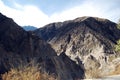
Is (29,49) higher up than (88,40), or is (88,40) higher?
(29,49)

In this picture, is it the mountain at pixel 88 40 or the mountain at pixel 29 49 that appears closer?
the mountain at pixel 29 49

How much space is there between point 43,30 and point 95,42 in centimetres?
4711

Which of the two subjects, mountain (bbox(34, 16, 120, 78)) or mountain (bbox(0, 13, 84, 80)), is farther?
mountain (bbox(34, 16, 120, 78))

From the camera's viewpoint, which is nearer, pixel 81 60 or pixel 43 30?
pixel 81 60

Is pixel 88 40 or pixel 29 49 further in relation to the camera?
pixel 88 40

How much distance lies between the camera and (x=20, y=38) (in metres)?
103

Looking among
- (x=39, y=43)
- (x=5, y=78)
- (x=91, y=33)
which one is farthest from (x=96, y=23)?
(x=5, y=78)

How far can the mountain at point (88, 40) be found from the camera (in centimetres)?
12678

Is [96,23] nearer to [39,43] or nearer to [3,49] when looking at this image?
[39,43]

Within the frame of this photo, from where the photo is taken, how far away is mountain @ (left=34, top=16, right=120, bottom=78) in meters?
127

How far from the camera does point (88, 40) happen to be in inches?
5325

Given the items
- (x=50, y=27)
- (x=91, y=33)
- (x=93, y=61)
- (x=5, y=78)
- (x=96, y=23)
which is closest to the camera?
(x=5, y=78)

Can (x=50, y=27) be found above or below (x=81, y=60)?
above

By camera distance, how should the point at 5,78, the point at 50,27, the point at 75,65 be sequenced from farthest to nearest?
the point at 50,27 → the point at 75,65 → the point at 5,78
